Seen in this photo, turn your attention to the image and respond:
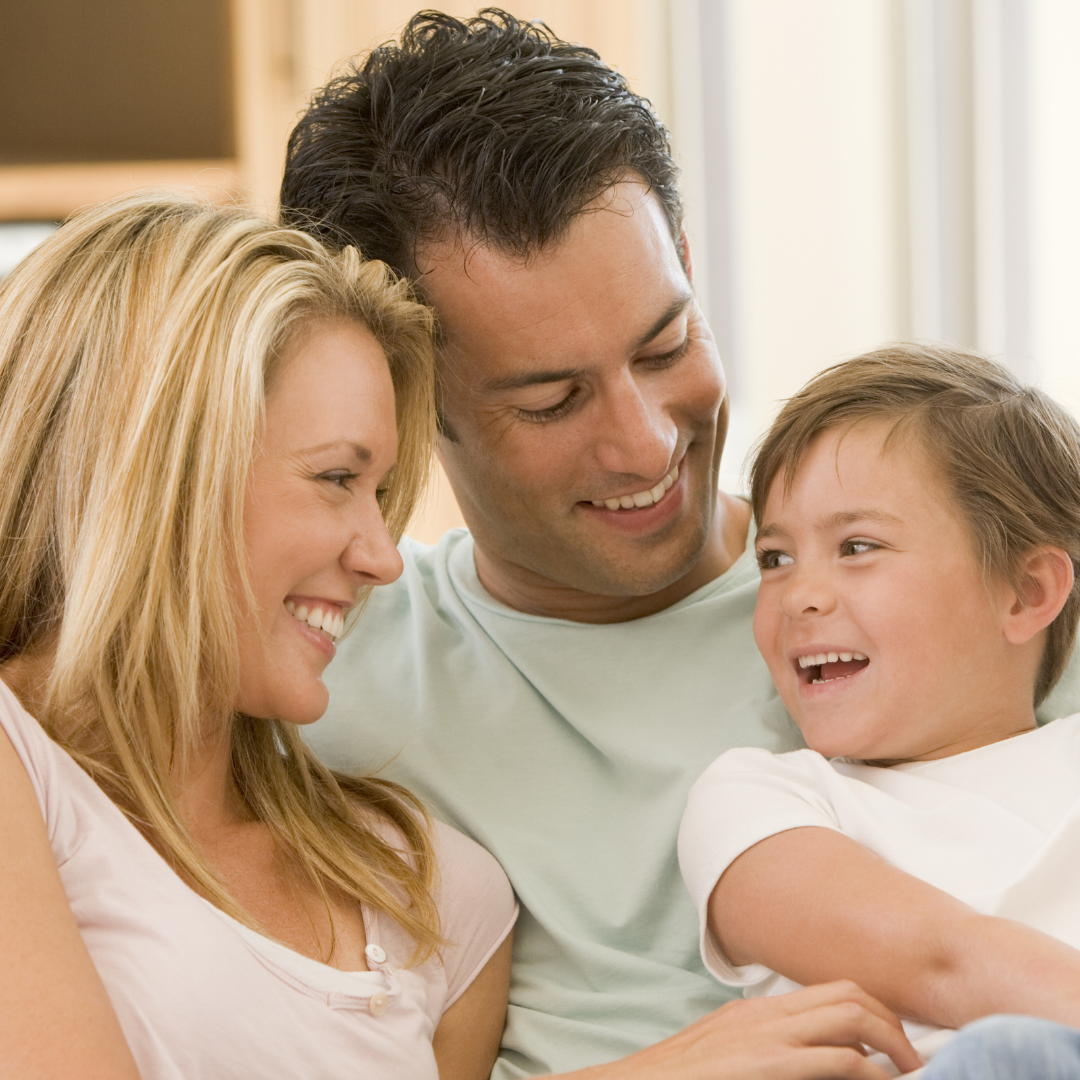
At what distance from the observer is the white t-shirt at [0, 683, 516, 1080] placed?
0.93 m

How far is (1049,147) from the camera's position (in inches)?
102

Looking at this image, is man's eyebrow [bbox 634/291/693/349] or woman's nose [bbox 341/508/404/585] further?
man's eyebrow [bbox 634/291/693/349]

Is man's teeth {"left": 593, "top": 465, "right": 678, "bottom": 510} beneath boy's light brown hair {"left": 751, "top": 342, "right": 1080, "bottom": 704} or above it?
beneath

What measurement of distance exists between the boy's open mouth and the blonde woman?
1.32ft

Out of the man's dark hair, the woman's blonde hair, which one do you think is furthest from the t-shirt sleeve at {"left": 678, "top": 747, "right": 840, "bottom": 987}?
the man's dark hair

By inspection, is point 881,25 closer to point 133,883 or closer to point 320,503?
point 320,503

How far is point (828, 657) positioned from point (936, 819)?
19 centimetres

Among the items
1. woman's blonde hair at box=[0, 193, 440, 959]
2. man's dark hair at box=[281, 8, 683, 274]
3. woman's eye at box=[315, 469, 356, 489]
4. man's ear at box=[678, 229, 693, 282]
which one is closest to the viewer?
woman's blonde hair at box=[0, 193, 440, 959]

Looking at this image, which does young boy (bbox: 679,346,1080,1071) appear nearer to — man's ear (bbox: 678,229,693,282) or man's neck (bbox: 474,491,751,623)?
man's neck (bbox: 474,491,751,623)

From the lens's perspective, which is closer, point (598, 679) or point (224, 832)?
point (224, 832)

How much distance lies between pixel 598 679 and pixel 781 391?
5.44 feet

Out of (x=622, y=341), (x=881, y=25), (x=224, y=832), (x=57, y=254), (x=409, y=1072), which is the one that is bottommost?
(x=409, y=1072)

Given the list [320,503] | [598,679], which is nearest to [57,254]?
[320,503]

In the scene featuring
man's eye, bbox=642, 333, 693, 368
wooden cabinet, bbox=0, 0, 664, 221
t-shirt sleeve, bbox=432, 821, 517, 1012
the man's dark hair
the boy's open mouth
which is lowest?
t-shirt sleeve, bbox=432, 821, 517, 1012
